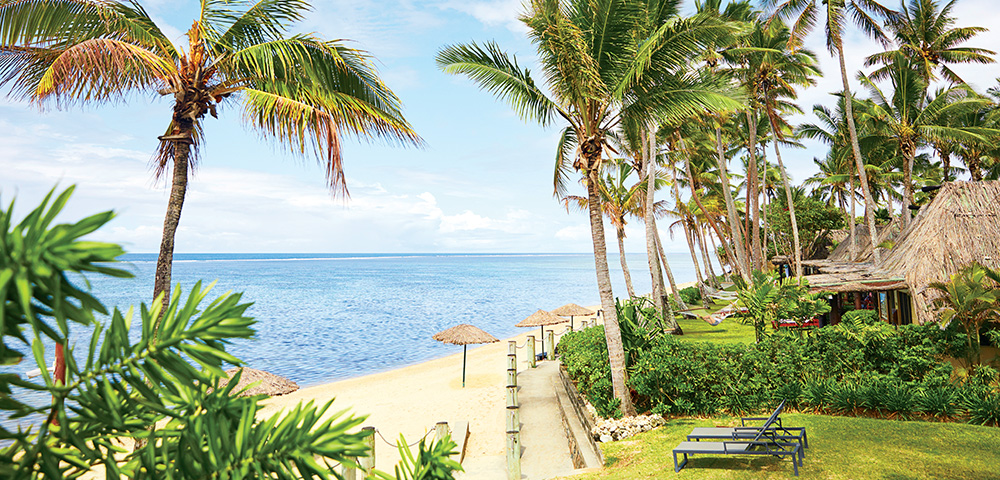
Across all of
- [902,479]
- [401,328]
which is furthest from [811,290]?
[401,328]

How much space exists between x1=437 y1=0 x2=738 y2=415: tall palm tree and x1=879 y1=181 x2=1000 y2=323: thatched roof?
7801mm

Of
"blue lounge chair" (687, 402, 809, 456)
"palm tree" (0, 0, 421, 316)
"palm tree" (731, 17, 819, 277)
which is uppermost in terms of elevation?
"palm tree" (731, 17, 819, 277)

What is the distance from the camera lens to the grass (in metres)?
6.62

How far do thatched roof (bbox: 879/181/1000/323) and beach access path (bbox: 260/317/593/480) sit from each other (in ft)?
29.9

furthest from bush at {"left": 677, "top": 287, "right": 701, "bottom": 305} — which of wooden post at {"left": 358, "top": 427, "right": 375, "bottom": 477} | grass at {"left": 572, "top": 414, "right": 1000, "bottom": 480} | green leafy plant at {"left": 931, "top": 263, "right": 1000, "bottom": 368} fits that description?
wooden post at {"left": 358, "top": 427, "right": 375, "bottom": 477}

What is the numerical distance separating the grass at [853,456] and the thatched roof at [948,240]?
5.56 m

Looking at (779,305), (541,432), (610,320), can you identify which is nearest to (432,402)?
(541,432)

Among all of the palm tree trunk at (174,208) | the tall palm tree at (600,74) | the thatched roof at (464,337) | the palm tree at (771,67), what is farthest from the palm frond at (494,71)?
the palm tree at (771,67)

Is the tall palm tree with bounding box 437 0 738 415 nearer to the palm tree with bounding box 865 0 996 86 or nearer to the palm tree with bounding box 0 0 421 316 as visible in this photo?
the palm tree with bounding box 0 0 421 316

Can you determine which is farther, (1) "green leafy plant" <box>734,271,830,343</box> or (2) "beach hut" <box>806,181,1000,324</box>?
(2) "beach hut" <box>806,181,1000,324</box>

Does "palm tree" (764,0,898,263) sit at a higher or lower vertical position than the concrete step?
higher

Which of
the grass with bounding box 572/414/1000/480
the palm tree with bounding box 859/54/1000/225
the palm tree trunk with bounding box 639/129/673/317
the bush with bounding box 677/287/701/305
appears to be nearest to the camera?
the grass with bounding box 572/414/1000/480

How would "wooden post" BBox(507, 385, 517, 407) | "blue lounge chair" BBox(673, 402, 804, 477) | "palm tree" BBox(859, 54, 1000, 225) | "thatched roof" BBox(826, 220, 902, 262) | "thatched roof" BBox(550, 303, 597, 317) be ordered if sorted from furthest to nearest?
"thatched roof" BBox(550, 303, 597, 317), "thatched roof" BBox(826, 220, 902, 262), "palm tree" BBox(859, 54, 1000, 225), "wooden post" BBox(507, 385, 517, 407), "blue lounge chair" BBox(673, 402, 804, 477)

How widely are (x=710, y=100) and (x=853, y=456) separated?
6.02m
